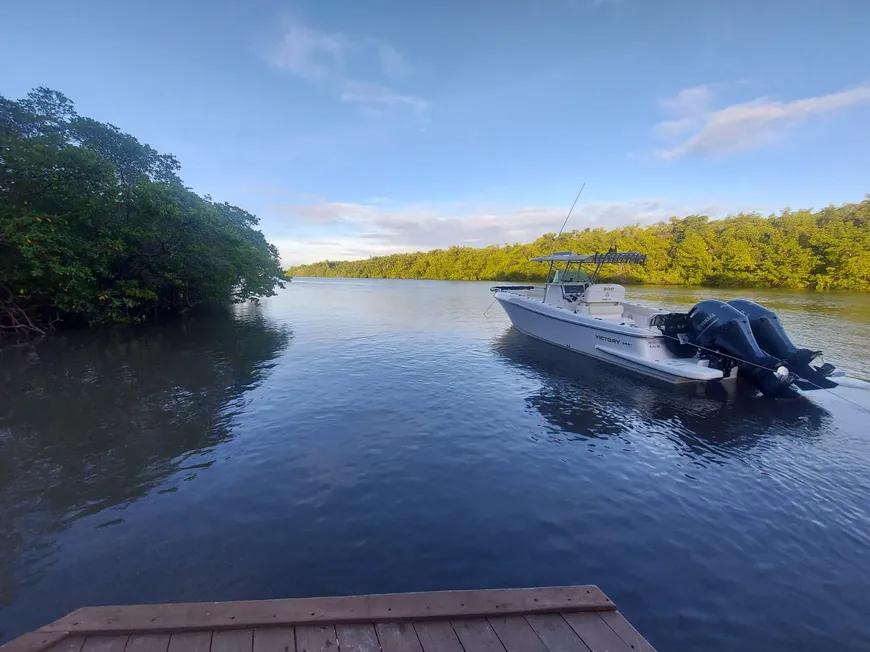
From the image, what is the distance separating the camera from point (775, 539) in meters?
5.69

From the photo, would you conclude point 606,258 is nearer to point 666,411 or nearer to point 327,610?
point 666,411

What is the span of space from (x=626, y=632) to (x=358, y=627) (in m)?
2.19

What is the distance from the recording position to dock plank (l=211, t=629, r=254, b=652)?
9.06 ft

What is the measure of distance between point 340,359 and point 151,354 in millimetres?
8322

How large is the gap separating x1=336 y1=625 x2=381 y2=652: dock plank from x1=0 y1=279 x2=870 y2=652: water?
5.25 feet

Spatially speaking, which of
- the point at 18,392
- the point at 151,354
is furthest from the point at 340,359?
the point at 18,392

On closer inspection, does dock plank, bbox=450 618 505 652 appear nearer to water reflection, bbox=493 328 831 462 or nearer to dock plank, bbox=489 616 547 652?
dock plank, bbox=489 616 547 652

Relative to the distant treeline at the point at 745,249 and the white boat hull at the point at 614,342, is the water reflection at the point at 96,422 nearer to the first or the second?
the white boat hull at the point at 614,342

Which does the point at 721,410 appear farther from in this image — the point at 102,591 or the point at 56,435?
the point at 56,435

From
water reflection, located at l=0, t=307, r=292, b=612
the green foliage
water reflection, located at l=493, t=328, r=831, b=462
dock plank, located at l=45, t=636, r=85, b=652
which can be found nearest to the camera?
dock plank, located at l=45, t=636, r=85, b=652

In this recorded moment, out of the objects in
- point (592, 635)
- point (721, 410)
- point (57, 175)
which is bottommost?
point (721, 410)

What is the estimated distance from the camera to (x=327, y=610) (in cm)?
312

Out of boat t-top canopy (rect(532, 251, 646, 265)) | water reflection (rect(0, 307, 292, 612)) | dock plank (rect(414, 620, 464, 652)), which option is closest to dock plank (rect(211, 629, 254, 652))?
dock plank (rect(414, 620, 464, 652))

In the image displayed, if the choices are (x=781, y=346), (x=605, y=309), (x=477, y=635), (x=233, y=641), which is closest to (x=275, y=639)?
(x=233, y=641)
